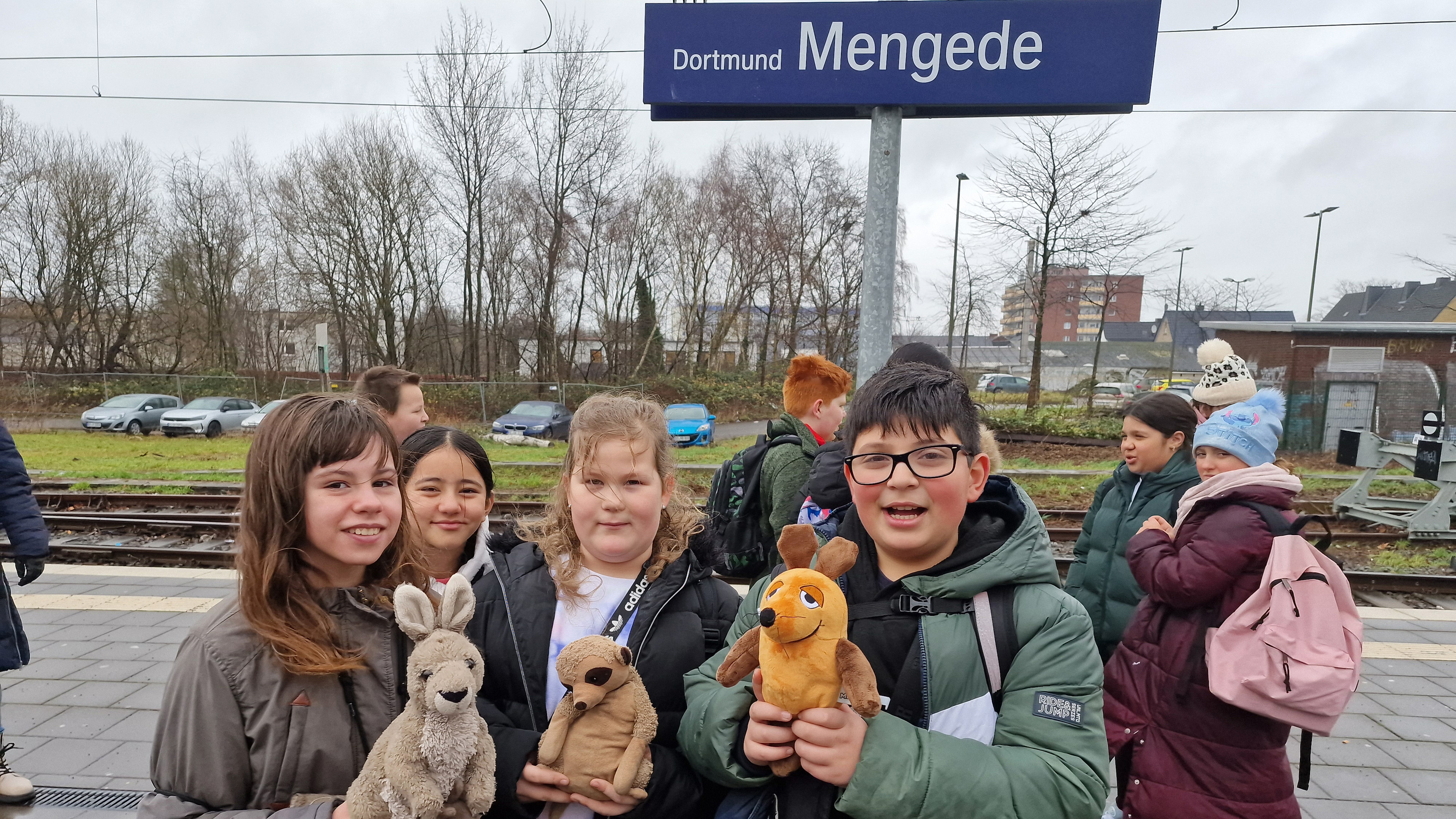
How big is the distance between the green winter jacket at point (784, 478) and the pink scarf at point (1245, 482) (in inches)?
56.8

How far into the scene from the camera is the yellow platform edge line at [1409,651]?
5105 mm

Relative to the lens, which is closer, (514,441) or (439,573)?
(439,573)

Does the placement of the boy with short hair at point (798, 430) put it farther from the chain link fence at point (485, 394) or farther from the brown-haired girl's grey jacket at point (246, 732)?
the chain link fence at point (485, 394)

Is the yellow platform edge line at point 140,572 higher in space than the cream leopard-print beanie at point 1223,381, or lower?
lower

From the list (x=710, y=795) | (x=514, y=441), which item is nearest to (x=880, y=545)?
(x=710, y=795)

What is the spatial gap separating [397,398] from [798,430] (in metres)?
1.98

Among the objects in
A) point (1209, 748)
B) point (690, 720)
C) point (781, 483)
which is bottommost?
point (1209, 748)

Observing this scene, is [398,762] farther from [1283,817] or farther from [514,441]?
[514,441]

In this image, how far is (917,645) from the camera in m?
1.44

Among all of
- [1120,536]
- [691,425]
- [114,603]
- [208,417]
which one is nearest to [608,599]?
[1120,536]

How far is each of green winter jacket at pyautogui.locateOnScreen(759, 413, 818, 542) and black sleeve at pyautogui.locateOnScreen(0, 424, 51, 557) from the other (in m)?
3.36

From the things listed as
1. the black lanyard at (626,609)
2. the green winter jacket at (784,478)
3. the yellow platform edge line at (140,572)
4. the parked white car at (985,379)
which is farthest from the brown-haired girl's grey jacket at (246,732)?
the parked white car at (985,379)

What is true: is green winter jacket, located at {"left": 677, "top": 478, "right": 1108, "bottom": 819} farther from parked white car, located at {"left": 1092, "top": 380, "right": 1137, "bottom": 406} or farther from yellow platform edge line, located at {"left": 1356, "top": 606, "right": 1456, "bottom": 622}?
parked white car, located at {"left": 1092, "top": 380, "right": 1137, "bottom": 406}

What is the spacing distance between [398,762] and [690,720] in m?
0.59
